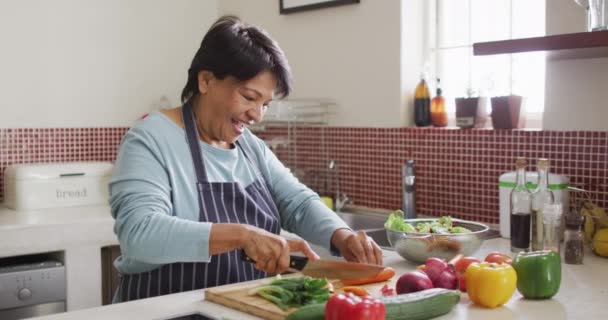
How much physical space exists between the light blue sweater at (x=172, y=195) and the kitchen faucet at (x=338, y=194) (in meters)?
1.10

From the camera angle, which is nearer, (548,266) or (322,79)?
(548,266)

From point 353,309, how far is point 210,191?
2.27ft

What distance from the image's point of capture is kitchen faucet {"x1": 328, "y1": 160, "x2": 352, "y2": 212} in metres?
3.28

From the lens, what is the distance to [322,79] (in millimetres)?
3387

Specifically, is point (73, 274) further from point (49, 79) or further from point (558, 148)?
point (558, 148)

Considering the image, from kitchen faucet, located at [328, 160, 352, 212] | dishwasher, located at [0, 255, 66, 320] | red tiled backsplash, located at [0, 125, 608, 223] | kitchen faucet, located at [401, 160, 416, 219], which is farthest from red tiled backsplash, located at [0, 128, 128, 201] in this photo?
kitchen faucet, located at [401, 160, 416, 219]

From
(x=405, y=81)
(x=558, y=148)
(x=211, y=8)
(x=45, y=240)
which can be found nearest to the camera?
(x=558, y=148)

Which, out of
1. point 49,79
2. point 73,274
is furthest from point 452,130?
point 49,79

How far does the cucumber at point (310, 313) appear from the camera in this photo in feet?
4.74

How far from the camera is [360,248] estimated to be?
6.32 ft

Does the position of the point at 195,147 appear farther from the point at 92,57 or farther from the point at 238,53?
the point at 92,57

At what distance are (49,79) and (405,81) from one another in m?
1.63

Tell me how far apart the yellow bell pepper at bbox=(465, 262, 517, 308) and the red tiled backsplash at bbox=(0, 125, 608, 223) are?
0.91 m

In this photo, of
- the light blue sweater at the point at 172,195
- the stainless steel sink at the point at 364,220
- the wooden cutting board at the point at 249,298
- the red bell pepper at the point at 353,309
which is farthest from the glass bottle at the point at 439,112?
the red bell pepper at the point at 353,309
